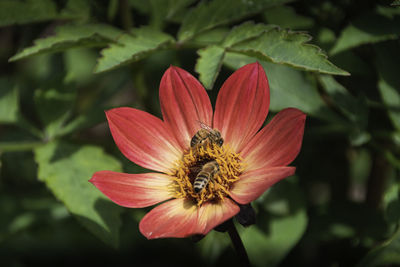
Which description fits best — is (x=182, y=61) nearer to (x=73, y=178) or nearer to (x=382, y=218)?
(x=73, y=178)

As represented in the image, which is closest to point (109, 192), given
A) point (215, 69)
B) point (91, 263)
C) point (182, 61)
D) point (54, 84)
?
point (215, 69)

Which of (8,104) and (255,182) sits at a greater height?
(255,182)

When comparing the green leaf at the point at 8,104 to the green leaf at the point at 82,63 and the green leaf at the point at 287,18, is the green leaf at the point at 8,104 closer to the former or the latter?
the green leaf at the point at 82,63

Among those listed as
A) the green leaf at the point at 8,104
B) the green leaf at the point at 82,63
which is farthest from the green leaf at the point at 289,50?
the green leaf at the point at 82,63

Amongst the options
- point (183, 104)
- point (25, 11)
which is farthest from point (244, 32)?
point (25, 11)

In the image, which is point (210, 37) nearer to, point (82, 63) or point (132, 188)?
point (132, 188)

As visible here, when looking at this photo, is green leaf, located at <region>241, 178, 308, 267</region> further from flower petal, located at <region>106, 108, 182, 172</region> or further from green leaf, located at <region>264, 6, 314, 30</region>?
green leaf, located at <region>264, 6, 314, 30</region>

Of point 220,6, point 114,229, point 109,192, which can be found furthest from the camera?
point 220,6
